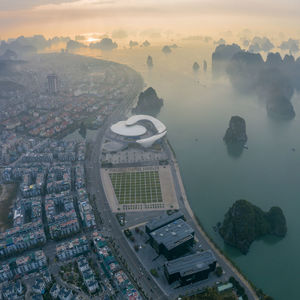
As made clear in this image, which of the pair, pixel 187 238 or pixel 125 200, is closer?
pixel 187 238

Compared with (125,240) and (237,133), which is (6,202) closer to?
(125,240)

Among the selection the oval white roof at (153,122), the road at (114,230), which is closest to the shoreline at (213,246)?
the road at (114,230)

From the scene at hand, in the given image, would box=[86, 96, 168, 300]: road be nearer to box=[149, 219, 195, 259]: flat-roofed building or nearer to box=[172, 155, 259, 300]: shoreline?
box=[149, 219, 195, 259]: flat-roofed building

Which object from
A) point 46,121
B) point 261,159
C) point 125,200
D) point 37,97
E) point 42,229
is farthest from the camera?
point 37,97

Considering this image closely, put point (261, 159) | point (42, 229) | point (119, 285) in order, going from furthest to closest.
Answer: point (261, 159) < point (42, 229) < point (119, 285)

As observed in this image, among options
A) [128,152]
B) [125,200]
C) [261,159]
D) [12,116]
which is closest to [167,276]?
[125,200]

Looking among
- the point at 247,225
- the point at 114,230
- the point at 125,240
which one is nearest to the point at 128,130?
the point at 114,230

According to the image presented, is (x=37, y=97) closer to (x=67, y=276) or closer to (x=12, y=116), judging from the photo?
(x=12, y=116)
